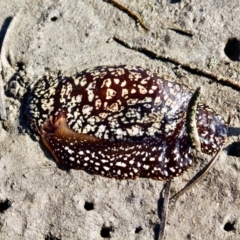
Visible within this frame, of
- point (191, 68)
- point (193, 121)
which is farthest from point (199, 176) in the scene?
point (191, 68)

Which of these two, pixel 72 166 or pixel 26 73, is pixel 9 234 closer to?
pixel 72 166

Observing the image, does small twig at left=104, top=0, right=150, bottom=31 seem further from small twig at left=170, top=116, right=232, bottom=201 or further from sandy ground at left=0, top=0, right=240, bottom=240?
small twig at left=170, top=116, right=232, bottom=201

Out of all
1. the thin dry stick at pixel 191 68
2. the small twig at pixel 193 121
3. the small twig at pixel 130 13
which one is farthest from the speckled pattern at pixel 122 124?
the small twig at pixel 130 13

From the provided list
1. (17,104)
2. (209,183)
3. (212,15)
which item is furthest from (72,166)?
(212,15)

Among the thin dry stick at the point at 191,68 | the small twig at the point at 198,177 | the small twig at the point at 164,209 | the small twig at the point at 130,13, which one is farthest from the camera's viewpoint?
the small twig at the point at 130,13

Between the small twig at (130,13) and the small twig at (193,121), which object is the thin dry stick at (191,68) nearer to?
the small twig at (130,13)

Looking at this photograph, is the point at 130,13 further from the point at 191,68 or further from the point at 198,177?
the point at 198,177
